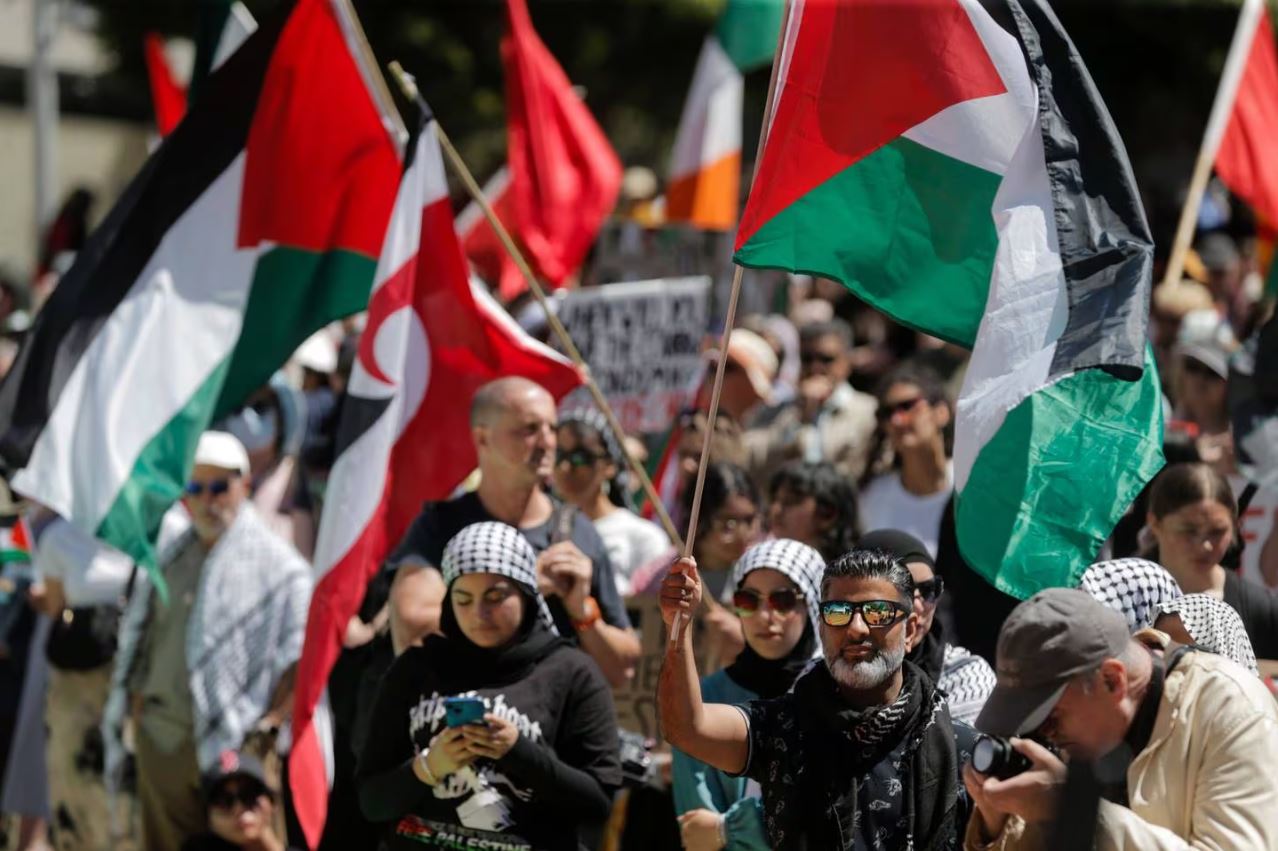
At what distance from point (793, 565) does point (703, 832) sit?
2.89 feet

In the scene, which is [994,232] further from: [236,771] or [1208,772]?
[236,771]

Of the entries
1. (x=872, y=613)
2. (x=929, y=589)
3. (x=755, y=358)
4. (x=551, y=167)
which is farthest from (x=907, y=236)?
(x=551, y=167)

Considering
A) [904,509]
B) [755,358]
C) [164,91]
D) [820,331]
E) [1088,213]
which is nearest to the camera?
[1088,213]

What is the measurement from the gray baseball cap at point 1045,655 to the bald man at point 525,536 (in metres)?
2.59

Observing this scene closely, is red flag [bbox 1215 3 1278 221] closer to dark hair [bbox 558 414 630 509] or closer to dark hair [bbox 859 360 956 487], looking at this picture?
dark hair [bbox 859 360 956 487]

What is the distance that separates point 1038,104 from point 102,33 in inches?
706

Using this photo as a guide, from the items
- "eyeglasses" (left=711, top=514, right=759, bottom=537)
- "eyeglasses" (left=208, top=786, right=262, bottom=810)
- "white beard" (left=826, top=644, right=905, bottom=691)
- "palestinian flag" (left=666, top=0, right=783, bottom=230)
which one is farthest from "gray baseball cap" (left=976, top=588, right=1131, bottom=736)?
"palestinian flag" (left=666, top=0, right=783, bottom=230)

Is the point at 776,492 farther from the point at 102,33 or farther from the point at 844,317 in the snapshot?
the point at 102,33

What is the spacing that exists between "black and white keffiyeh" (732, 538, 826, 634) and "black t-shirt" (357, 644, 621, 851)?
52 centimetres

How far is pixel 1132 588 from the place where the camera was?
5.07m

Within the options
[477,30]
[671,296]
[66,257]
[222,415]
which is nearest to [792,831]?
[222,415]

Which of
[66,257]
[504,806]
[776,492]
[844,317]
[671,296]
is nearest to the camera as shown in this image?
[504,806]

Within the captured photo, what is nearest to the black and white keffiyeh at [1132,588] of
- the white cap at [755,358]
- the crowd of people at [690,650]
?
the crowd of people at [690,650]

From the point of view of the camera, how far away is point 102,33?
22.0m
